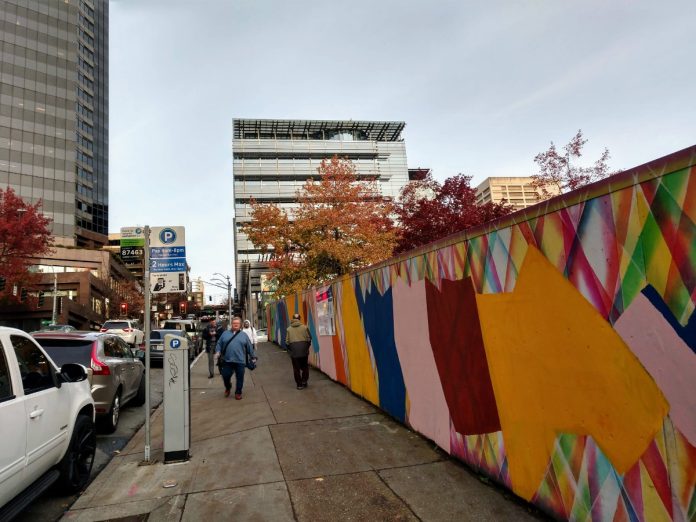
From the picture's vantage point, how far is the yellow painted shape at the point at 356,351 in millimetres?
7836

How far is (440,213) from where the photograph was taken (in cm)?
2395

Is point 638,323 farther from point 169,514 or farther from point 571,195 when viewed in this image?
point 169,514

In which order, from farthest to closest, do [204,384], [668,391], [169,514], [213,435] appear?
[204,384], [213,435], [169,514], [668,391]

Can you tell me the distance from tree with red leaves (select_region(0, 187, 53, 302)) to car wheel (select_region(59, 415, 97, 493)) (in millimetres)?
39012

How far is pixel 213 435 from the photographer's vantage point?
6543 mm

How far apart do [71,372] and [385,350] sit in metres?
4.25

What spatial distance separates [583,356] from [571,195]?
1121 millimetres

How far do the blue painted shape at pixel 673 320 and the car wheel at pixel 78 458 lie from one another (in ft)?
16.7

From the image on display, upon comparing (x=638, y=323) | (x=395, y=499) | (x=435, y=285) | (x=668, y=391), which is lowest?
(x=395, y=499)

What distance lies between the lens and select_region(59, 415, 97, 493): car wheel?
4.41m

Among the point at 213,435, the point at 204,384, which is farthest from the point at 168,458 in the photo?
the point at 204,384

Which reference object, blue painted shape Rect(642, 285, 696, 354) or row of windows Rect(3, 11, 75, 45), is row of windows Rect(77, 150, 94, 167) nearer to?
row of windows Rect(3, 11, 75, 45)

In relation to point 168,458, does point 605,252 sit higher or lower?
higher

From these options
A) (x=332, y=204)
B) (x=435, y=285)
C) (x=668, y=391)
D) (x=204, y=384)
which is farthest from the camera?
(x=332, y=204)
